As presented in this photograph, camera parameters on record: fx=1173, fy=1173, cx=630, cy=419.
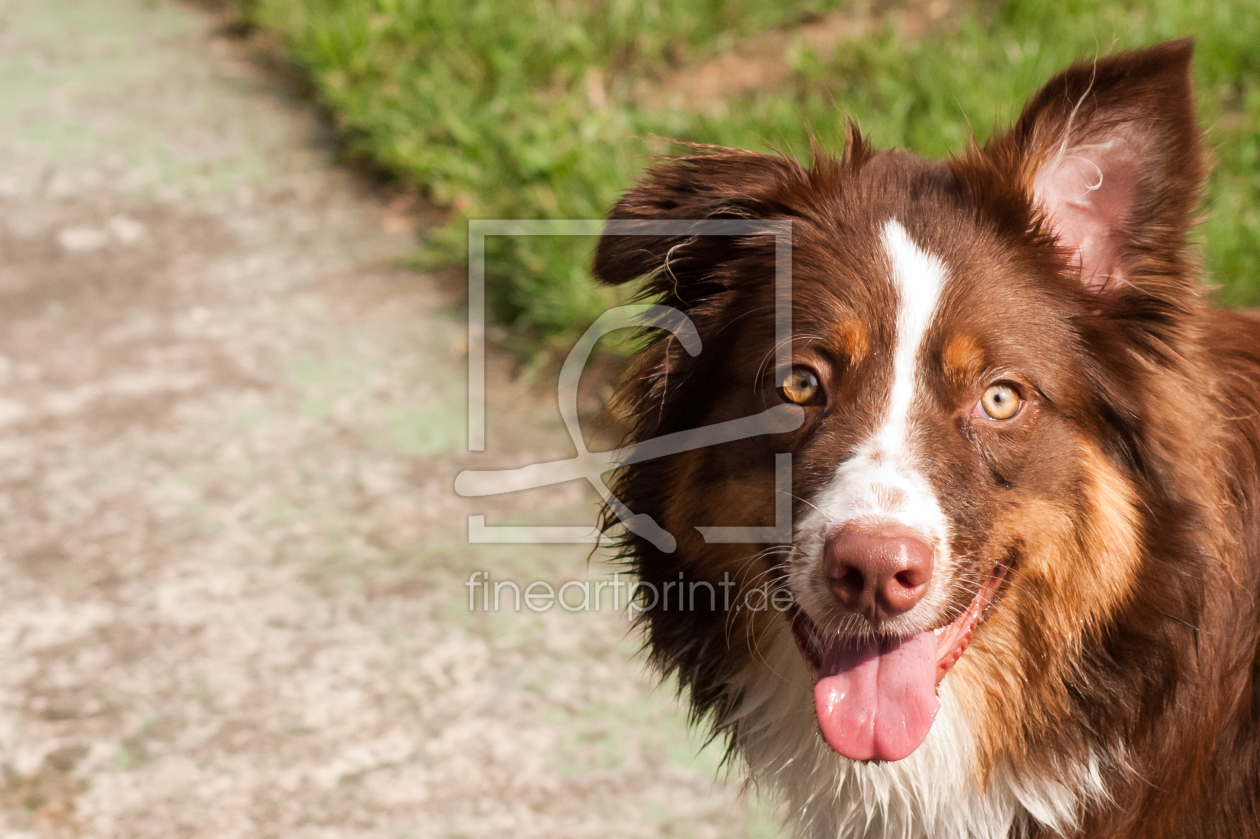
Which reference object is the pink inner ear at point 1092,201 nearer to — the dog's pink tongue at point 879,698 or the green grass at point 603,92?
the dog's pink tongue at point 879,698

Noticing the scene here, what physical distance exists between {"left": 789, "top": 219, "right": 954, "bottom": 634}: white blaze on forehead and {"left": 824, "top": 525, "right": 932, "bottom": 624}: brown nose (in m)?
0.03

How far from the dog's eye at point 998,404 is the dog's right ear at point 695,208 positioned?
62 cm

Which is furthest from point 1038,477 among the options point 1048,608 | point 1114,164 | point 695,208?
point 695,208

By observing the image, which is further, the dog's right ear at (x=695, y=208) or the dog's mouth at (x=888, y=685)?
the dog's right ear at (x=695, y=208)

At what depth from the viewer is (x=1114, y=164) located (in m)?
2.51

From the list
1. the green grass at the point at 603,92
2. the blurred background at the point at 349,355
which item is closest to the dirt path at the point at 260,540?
the blurred background at the point at 349,355

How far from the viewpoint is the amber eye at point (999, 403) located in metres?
2.48

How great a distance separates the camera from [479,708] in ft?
12.4

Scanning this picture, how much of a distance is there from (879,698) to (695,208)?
1193 millimetres

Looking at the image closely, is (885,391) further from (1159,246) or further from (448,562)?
(448,562)

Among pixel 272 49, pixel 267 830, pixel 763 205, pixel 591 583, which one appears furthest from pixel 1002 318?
pixel 272 49

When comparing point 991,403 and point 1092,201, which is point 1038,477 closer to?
point 991,403

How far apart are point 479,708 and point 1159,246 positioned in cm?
243

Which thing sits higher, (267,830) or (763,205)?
(763,205)
